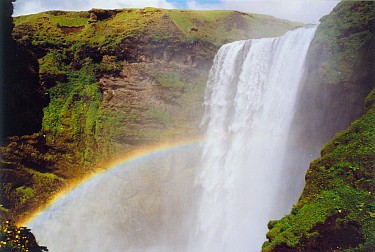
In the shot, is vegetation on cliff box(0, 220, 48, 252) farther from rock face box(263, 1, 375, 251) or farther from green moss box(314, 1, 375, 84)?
green moss box(314, 1, 375, 84)

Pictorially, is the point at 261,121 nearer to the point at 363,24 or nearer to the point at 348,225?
the point at 363,24

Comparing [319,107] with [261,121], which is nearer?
[319,107]

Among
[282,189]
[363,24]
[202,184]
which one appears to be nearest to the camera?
[363,24]

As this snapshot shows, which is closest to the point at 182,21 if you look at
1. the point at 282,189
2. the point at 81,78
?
the point at 81,78

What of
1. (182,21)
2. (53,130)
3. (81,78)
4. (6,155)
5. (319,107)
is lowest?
(319,107)

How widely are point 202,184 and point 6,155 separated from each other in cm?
1120

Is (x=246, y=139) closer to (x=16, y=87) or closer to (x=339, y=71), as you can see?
(x=339, y=71)

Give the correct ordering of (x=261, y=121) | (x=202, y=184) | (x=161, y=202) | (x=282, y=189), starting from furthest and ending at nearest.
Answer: (x=161, y=202)
(x=202, y=184)
(x=261, y=121)
(x=282, y=189)

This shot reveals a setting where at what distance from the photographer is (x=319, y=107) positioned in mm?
14219

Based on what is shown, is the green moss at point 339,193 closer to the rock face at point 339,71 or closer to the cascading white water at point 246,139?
the rock face at point 339,71

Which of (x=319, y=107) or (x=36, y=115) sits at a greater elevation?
(x=36, y=115)

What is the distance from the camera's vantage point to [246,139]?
19.6 meters

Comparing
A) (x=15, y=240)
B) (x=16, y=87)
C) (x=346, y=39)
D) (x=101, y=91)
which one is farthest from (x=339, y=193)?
(x=101, y=91)

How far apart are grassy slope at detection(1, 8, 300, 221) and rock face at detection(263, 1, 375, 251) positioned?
38.4 ft
